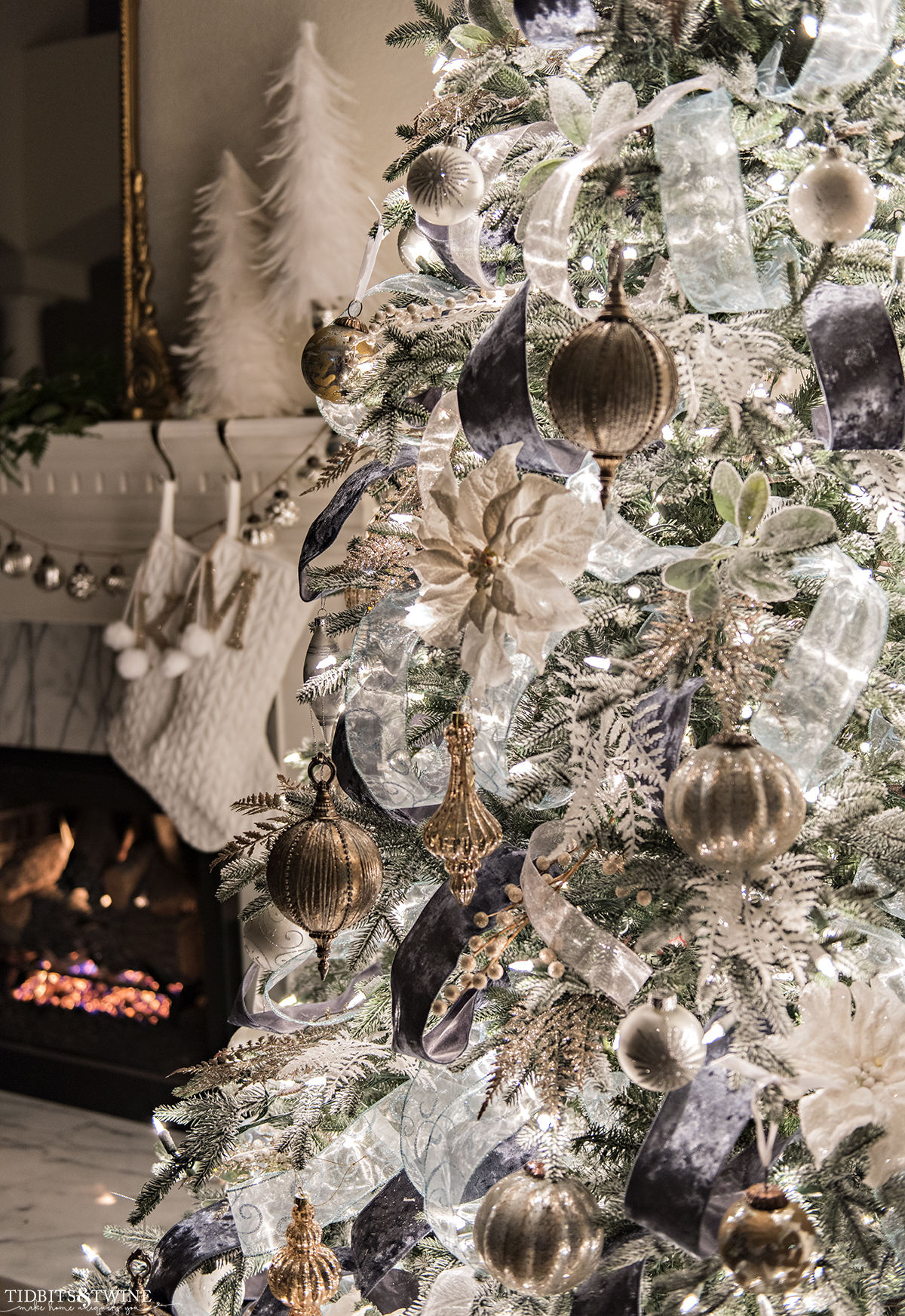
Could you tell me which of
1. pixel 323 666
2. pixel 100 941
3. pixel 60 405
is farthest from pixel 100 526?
pixel 323 666

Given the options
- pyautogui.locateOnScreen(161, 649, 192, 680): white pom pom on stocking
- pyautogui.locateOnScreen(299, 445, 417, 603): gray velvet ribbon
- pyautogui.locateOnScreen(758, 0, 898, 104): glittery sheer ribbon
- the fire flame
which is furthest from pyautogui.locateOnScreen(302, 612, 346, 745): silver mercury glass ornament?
the fire flame

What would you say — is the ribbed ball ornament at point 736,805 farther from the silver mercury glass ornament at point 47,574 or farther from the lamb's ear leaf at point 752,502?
the silver mercury glass ornament at point 47,574

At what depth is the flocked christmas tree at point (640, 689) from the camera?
22.1 inches

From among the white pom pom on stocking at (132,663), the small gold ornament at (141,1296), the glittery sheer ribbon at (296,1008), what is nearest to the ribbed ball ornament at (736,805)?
the glittery sheer ribbon at (296,1008)

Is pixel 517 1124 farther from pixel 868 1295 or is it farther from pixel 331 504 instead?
pixel 331 504

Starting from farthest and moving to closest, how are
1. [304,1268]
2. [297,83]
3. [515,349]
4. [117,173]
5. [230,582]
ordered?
[117,173] < [230,582] < [297,83] < [304,1268] < [515,349]

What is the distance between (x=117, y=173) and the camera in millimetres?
1961

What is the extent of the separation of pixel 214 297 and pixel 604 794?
4.46 feet

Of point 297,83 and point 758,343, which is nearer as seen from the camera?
point 758,343

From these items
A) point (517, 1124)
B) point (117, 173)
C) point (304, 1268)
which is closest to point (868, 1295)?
point (517, 1124)

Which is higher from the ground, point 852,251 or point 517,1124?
point 852,251

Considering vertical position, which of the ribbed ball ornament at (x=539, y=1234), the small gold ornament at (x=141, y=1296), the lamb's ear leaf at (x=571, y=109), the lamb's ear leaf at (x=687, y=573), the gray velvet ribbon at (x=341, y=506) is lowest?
the small gold ornament at (x=141, y=1296)

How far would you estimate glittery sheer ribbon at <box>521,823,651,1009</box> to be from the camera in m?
0.61

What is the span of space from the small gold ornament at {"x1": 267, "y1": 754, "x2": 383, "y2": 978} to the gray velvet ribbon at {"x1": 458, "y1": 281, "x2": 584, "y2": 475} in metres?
0.27
